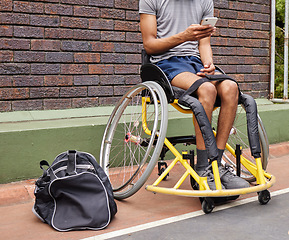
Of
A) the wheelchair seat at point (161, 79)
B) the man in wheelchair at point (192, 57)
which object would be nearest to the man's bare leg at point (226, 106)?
the man in wheelchair at point (192, 57)

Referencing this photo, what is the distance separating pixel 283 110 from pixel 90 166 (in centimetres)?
312

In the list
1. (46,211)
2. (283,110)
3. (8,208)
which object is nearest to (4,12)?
(8,208)

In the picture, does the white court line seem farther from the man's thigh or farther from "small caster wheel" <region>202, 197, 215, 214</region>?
the man's thigh

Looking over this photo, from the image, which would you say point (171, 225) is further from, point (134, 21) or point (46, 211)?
point (134, 21)

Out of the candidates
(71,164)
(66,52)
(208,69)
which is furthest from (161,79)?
(66,52)

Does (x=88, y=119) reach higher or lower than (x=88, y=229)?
higher

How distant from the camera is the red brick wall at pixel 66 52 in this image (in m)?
3.68

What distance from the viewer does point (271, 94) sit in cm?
552

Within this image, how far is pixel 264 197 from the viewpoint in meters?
2.70

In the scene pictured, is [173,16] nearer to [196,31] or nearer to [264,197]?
[196,31]

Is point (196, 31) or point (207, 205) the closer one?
point (207, 205)

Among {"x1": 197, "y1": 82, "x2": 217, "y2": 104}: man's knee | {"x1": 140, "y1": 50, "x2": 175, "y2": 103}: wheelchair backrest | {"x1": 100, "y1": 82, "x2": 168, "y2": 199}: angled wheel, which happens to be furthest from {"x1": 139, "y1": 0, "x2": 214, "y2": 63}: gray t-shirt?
{"x1": 197, "y1": 82, "x2": 217, "y2": 104}: man's knee

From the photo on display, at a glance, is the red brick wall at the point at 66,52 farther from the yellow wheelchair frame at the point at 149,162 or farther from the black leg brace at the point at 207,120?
the black leg brace at the point at 207,120

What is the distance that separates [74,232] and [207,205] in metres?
0.85
